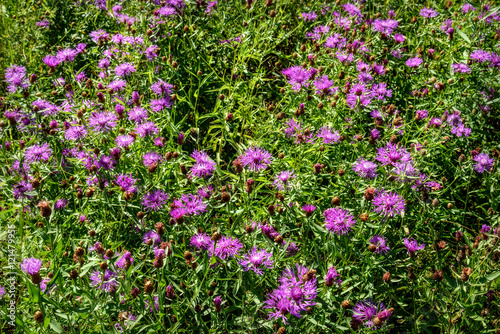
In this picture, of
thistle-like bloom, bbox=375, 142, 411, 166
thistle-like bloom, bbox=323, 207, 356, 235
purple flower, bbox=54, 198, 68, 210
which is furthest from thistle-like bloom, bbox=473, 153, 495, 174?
purple flower, bbox=54, 198, 68, 210

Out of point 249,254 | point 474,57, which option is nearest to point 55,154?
point 249,254

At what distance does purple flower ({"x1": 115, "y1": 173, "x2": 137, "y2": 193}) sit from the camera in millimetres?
2049

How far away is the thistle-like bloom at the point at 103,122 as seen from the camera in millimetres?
2307

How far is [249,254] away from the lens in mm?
1849

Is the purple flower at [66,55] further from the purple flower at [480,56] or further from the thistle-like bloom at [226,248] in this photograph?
the purple flower at [480,56]

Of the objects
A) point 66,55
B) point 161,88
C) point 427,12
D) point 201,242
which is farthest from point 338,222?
point 427,12

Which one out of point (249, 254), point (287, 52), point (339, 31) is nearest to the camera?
point (249, 254)

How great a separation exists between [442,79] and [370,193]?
154 cm

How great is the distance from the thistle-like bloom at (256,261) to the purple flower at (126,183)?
0.66m

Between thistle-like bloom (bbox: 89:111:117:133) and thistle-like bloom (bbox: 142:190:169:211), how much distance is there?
0.52 m

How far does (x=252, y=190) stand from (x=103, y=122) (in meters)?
0.95

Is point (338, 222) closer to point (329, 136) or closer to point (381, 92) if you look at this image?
point (329, 136)

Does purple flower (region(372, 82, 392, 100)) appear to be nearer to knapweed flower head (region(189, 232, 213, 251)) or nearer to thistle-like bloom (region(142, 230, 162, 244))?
knapweed flower head (region(189, 232, 213, 251))

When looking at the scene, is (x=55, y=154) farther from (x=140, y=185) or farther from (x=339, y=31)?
(x=339, y=31)
